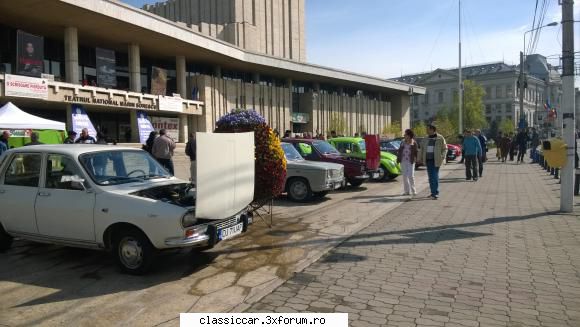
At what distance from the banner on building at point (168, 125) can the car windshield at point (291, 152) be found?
2383cm

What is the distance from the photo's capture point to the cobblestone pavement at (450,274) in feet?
13.9

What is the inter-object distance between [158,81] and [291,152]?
24189mm

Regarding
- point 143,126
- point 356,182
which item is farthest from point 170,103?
point 356,182

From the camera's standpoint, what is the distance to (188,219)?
17.4 feet

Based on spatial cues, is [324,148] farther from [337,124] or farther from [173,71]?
[337,124]

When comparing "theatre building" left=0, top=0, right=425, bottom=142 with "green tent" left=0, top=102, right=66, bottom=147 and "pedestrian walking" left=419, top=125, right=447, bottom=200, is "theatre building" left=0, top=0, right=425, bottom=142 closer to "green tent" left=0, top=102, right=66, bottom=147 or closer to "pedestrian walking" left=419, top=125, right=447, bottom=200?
"green tent" left=0, top=102, right=66, bottom=147

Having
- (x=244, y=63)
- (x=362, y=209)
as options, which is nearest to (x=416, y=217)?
(x=362, y=209)

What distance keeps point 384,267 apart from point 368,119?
5742 centimetres

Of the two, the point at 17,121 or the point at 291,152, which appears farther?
the point at 17,121

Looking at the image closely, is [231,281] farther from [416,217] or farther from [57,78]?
[57,78]

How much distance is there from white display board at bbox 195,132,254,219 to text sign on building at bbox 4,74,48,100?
20971 millimetres

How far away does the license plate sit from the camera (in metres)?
5.72

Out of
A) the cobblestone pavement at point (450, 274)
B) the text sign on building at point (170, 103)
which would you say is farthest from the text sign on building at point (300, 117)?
the cobblestone pavement at point (450, 274)

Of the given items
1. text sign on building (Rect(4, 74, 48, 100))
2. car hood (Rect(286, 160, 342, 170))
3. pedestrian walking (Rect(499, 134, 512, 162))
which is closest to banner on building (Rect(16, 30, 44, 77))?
text sign on building (Rect(4, 74, 48, 100))
